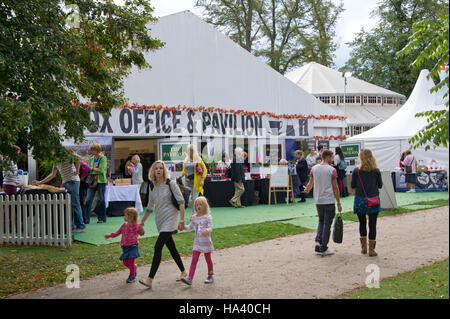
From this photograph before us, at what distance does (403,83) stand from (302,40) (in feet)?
35.1

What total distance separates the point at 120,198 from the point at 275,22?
29.2 metres

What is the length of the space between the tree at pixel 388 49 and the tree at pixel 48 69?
31360 millimetres

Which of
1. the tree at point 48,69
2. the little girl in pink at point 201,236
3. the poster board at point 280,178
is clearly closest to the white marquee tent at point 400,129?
the poster board at point 280,178

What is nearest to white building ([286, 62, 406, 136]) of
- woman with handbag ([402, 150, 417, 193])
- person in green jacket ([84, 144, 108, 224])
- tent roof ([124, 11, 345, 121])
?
tent roof ([124, 11, 345, 121])

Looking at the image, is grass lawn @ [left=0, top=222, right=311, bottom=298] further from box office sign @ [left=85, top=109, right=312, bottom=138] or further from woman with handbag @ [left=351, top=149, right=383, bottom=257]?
box office sign @ [left=85, top=109, right=312, bottom=138]

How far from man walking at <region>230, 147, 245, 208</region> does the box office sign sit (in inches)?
109

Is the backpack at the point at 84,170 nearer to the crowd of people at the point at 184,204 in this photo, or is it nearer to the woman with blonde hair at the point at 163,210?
the crowd of people at the point at 184,204

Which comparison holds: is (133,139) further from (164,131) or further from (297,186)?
(297,186)

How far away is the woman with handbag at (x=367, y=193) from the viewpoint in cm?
807

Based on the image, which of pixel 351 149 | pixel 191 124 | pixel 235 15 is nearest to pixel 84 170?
pixel 191 124

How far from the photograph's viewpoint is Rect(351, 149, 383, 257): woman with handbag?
807 centimetres

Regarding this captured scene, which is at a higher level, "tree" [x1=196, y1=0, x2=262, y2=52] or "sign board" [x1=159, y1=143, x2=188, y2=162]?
"tree" [x1=196, y1=0, x2=262, y2=52]

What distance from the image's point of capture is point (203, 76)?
1817 centimetres

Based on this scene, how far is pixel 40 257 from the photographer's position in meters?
8.74
